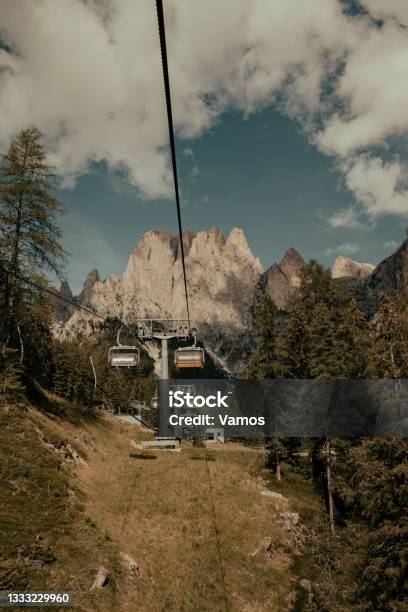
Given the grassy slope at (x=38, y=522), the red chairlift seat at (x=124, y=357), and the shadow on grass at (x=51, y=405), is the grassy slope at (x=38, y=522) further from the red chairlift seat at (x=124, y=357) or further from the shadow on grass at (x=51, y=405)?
the red chairlift seat at (x=124, y=357)

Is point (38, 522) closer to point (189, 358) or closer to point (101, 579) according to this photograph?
point (101, 579)

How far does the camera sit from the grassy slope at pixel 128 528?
12.2 metres

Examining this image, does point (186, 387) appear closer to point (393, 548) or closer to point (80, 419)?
point (393, 548)

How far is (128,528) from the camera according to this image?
655 inches

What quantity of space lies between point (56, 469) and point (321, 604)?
1234 cm

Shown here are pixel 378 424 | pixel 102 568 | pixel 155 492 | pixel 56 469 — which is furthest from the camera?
pixel 155 492

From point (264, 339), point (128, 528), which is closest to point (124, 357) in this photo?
point (128, 528)

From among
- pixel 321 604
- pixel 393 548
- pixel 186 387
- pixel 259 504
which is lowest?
pixel 321 604

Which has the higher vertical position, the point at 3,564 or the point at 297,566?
the point at 3,564

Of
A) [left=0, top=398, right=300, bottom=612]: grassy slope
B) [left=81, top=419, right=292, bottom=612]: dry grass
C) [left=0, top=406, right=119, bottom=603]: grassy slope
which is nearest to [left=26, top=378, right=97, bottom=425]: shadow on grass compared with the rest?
[left=0, top=398, right=300, bottom=612]: grassy slope

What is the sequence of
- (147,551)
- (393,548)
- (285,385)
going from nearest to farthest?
1. (393,548)
2. (147,551)
3. (285,385)

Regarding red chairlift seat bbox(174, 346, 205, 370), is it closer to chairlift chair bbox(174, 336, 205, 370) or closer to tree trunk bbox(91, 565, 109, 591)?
chairlift chair bbox(174, 336, 205, 370)

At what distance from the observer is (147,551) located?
51.8ft

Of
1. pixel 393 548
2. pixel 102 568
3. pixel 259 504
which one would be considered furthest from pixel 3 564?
pixel 259 504
